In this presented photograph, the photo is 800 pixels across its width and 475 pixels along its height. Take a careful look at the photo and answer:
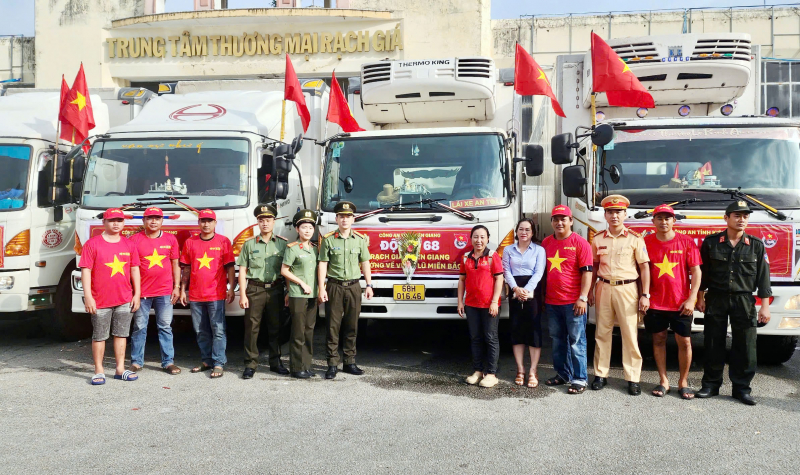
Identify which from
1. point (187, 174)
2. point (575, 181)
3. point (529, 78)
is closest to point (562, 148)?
point (575, 181)

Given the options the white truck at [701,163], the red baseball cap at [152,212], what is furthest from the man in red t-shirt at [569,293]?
the red baseball cap at [152,212]

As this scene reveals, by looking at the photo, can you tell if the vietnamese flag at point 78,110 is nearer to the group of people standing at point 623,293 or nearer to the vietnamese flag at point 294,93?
the vietnamese flag at point 294,93

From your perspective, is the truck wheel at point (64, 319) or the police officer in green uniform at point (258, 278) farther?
the truck wheel at point (64, 319)

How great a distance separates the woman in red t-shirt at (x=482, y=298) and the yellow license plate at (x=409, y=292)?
18.3 inches

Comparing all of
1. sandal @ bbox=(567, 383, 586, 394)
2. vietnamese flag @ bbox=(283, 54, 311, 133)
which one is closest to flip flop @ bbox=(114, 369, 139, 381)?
vietnamese flag @ bbox=(283, 54, 311, 133)

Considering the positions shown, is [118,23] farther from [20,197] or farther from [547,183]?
[547,183]

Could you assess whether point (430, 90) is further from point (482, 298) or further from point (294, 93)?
point (482, 298)

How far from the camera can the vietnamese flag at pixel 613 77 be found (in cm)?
712

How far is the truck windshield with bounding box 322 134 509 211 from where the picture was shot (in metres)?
6.94

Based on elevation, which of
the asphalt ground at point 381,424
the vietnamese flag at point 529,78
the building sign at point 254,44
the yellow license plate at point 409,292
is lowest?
the asphalt ground at point 381,424

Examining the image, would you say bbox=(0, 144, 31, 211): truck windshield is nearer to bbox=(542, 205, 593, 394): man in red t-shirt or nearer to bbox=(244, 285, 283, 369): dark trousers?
bbox=(244, 285, 283, 369): dark trousers

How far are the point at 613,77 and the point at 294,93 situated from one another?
146 inches

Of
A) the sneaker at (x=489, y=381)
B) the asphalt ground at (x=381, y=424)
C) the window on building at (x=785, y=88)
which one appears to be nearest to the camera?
the asphalt ground at (x=381, y=424)

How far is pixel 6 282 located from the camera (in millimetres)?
7508
